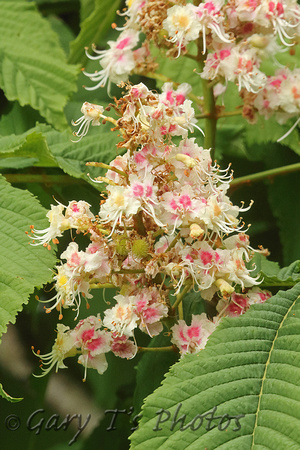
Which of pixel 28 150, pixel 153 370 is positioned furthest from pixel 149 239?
pixel 28 150

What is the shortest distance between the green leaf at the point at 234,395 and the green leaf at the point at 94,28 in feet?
3.19

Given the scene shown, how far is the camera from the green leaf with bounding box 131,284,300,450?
0.72m

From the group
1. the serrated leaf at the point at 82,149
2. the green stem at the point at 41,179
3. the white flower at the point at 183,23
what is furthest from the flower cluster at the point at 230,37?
the green stem at the point at 41,179

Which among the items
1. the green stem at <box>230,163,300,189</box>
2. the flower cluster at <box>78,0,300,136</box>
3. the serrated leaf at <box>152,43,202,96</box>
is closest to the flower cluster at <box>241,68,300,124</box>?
the flower cluster at <box>78,0,300,136</box>

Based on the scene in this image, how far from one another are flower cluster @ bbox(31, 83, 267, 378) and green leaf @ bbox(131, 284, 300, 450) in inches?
3.0

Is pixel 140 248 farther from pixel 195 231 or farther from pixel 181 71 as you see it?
pixel 181 71

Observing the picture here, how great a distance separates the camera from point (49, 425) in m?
→ 1.03

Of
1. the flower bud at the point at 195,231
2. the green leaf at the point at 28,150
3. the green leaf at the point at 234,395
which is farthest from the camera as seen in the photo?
the green leaf at the point at 28,150

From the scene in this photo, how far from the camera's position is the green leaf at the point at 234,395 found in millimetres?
719

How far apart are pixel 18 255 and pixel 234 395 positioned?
406 mm

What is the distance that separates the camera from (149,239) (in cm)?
85

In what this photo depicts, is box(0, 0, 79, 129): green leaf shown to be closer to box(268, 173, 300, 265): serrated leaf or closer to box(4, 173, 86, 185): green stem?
box(4, 173, 86, 185): green stem

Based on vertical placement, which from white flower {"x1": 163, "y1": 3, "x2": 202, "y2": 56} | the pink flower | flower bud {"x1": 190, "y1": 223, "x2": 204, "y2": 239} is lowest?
the pink flower

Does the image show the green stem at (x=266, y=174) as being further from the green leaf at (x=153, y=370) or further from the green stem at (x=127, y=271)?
the green stem at (x=127, y=271)
